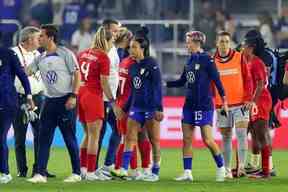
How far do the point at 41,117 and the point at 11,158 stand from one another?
5.44 m

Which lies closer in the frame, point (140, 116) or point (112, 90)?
point (140, 116)

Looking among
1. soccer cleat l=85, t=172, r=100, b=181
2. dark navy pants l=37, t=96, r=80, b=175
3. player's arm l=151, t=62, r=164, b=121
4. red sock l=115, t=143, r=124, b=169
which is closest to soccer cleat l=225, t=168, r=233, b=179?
player's arm l=151, t=62, r=164, b=121

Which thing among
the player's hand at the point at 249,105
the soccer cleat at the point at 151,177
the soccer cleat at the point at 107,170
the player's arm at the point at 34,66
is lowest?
the soccer cleat at the point at 151,177

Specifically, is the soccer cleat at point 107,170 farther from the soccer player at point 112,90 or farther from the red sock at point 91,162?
the red sock at point 91,162

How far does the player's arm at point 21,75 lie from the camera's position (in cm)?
1962

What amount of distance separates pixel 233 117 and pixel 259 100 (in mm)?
562

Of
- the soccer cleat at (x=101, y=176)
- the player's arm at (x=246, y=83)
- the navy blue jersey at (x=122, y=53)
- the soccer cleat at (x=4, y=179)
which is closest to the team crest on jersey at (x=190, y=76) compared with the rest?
the player's arm at (x=246, y=83)

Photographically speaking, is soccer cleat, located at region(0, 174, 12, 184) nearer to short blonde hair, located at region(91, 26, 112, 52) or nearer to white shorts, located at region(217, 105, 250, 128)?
short blonde hair, located at region(91, 26, 112, 52)

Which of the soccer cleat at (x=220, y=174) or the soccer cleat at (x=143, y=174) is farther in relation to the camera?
the soccer cleat at (x=143, y=174)

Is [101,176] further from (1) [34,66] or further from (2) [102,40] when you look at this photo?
(2) [102,40]

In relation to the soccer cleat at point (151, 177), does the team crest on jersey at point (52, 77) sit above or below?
above

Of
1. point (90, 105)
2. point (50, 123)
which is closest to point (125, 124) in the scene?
point (90, 105)

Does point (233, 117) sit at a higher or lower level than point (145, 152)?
higher

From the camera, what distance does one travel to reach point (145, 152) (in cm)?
2055
